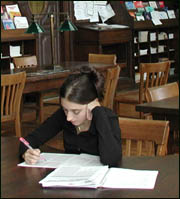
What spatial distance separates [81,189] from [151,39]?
858 cm

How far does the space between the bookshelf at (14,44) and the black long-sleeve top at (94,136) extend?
513 cm

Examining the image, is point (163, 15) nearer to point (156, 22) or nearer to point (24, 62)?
point (156, 22)

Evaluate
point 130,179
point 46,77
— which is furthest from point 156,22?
point 130,179

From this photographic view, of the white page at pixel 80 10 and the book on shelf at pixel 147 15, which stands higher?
the white page at pixel 80 10

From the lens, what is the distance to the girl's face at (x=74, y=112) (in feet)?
6.89

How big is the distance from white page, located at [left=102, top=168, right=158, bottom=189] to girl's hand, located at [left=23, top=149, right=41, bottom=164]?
315mm

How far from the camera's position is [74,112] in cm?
211

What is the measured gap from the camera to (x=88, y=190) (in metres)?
1.63

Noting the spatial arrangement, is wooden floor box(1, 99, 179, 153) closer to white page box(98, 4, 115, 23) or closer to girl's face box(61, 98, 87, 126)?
white page box(98, 4, 115, 23)

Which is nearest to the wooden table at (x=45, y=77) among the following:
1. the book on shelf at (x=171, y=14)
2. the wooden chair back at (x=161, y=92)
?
the wooden chair back at (x=161, y=92)

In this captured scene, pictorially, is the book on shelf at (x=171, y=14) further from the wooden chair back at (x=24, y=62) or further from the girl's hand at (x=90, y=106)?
the girl's hand at (x=90, y=106)

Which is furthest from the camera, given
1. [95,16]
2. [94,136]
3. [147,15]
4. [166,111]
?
[147,15]

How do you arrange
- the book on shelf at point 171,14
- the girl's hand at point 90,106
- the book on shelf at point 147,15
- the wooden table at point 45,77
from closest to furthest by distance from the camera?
1. the girl's hand at point 90,106
2. the wooden table at point 45,77
3. the book on shelf at point 147,15
4. the book on shelf at point 171,14

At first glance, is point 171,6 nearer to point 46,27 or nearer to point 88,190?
point 46,27
